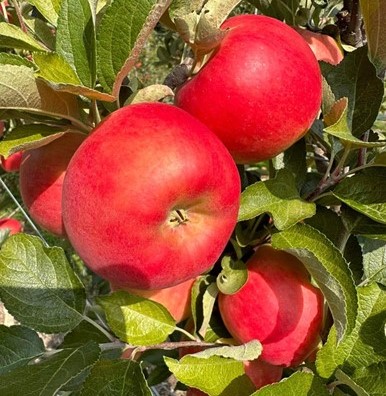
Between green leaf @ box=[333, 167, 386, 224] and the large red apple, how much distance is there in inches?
7.1

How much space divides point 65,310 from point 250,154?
377 mm

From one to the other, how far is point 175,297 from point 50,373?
21 centimetres

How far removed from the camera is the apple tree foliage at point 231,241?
659 mm

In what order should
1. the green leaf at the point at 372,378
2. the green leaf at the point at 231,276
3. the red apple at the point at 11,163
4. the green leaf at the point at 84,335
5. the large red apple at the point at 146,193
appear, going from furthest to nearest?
the red apple at the point at 11,163 < the green leaf at the point at 84,335 < the green leaf at the point at 231,276 < the green leaf at the point at 372,378 < the large red apple at the point at 146,193

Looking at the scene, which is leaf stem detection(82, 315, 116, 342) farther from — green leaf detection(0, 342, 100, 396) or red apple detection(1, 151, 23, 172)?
red apple detection(1, 151, 23, 172)

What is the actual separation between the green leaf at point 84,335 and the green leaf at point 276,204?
0.36m

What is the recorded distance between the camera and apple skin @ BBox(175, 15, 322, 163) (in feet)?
2.17

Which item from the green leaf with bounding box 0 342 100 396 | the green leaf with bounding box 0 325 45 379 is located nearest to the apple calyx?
the green leaf with bounding box 0 342 100 396

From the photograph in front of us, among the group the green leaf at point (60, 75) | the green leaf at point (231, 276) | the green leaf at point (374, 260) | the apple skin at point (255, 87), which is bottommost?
the green leaf at point (374, 260)

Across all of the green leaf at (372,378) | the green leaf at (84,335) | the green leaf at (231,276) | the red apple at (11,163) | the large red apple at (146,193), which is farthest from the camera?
the red apple at (11,163)

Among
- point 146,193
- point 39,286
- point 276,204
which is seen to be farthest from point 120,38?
point 39,286

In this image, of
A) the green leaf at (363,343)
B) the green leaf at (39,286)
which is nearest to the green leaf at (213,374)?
the green leaf at (363,343)

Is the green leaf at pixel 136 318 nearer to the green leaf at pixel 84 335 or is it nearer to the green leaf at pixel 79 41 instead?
the green leaf at pixel 84 335

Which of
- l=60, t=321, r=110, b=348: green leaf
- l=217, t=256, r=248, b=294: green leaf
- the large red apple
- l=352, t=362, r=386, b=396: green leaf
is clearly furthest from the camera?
l=60, t=321, r=110, b=348: green leaf
